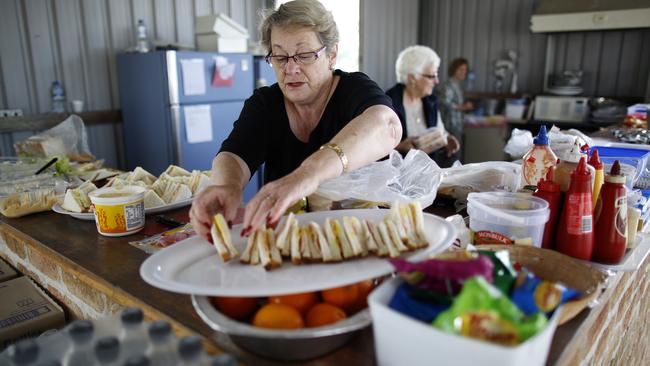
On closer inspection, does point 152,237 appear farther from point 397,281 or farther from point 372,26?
point 372,26

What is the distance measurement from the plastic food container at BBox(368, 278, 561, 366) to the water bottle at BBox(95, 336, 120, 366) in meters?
0.40

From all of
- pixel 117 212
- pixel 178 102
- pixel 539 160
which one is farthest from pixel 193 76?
pixel 539 160

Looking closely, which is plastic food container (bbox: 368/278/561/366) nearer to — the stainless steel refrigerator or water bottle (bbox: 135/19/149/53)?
the stainless steel refrigerator

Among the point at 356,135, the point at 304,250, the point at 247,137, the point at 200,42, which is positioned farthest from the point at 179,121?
the point at 304,250

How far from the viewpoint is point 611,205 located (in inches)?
46.7

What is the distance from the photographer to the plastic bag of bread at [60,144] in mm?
2889

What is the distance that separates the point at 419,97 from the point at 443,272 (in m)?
3.16

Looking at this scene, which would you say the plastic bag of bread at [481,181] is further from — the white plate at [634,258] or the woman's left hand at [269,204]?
the woman's left hand at [269,204]

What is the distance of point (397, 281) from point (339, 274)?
0.13 m

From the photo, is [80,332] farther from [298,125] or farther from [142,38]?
[142,38]

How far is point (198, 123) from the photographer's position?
432cm

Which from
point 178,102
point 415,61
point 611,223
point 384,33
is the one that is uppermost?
point 384,33

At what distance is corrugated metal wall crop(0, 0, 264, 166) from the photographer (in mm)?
3826

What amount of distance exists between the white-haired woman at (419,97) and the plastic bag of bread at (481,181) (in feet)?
5.80
